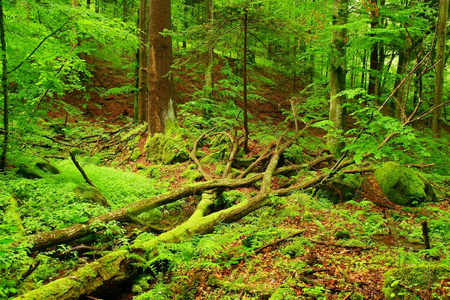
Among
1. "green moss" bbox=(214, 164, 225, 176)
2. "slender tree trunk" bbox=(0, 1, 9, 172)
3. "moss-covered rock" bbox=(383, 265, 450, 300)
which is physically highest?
"slender tree trunk" bbox=(0, 1, 9, 172)

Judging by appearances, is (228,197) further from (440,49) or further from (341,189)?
(440,49)

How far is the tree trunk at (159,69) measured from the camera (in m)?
11.9

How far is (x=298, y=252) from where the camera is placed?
4164mm

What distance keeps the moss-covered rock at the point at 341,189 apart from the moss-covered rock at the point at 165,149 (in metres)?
5.68

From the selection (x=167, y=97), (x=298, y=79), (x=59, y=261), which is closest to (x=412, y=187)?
(x=59, y=261)

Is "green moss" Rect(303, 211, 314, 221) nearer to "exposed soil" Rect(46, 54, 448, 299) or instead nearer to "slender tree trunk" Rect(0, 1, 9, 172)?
"exposed soil" Rect(46, 54, 448, 299)

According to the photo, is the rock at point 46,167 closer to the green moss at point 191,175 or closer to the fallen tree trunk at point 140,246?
the fallen tree trunk at point 140,246

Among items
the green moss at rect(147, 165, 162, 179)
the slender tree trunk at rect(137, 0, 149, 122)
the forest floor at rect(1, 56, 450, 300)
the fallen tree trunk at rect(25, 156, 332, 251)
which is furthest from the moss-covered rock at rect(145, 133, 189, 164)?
the fallen tree trunk at rect(25, 156, 332, 251)

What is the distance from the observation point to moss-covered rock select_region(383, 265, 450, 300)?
2.54 metres

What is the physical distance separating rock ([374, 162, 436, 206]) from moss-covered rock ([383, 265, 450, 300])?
4.60m

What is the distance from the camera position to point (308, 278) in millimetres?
3451

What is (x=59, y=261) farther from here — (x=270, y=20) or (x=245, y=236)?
(x=270, y=20)

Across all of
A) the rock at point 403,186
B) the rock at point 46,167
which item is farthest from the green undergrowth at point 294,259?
the rock at point 46,167

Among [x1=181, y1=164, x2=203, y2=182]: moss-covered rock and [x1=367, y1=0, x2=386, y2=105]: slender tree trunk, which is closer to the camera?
[x1=367, y1=0, x2=386, y2=105]: slender tree trunk
